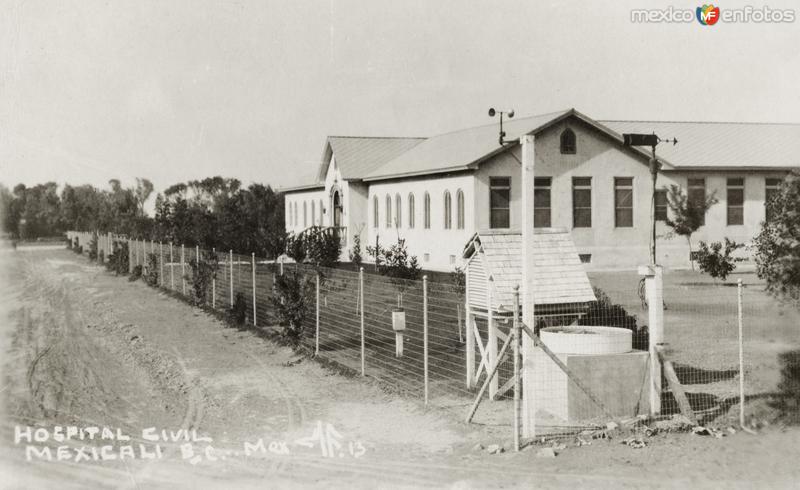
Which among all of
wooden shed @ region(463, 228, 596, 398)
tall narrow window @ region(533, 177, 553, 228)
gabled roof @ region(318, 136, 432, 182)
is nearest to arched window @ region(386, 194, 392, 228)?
gabled roof @ region(318, 136, 432, 182)

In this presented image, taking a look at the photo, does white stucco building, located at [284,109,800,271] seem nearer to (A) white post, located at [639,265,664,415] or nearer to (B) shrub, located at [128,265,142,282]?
(B) shrub, located at [128,265,142,282]

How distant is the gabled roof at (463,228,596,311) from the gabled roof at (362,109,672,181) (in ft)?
50.8

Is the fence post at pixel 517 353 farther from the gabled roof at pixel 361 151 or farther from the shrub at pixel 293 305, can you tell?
the gabled roof at pixel 361 151

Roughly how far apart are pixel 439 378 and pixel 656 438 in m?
4.38

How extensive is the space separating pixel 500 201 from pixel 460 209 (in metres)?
1.62

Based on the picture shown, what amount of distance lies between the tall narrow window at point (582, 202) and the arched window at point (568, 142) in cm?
107

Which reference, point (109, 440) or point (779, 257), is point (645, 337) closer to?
point (779, 257)

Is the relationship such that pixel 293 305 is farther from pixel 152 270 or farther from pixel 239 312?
pixel 152 270

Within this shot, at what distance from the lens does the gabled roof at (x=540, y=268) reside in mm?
11281

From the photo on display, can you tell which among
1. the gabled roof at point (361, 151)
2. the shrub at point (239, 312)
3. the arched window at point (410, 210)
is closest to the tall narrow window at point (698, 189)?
the arched window at point (410, 210)

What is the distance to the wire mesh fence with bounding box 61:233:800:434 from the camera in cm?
973

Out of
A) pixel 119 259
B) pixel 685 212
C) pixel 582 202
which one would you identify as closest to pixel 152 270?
pixel 119 259

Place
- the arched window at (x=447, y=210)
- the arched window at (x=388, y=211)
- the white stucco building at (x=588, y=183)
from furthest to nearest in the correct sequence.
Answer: the arched window at (x=388, y=211), the arched window at (x=447, y=210), the white stucco building at (x=588, y=183)

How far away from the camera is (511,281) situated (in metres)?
11.3
